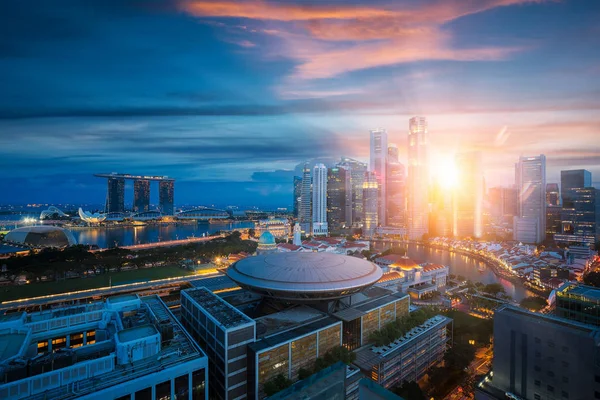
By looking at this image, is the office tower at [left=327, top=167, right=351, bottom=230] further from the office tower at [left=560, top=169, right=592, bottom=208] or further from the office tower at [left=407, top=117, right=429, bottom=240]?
the office tower at [left=560, top=169, right=592, bottom=208]

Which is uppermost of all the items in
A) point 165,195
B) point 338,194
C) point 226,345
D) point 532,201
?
point 165,195

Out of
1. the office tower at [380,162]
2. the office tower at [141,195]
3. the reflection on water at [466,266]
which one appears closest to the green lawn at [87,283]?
the reflection on water at [466,266]

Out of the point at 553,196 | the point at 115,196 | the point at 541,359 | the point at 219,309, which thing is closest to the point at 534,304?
the point at 541,359

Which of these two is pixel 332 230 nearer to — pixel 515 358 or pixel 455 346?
pixel 455 346

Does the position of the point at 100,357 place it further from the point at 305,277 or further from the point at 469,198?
the point at 469,198

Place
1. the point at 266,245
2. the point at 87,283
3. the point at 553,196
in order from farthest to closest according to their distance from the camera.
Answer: the point at 553,196
the point at 266,245
the point at 87,283

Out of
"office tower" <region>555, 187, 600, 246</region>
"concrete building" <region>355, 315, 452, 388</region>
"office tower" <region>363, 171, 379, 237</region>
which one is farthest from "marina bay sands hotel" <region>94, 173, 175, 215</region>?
"office tower" <region>555, 187, 600, 246</region>

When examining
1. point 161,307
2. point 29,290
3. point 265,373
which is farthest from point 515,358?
point 29,290
